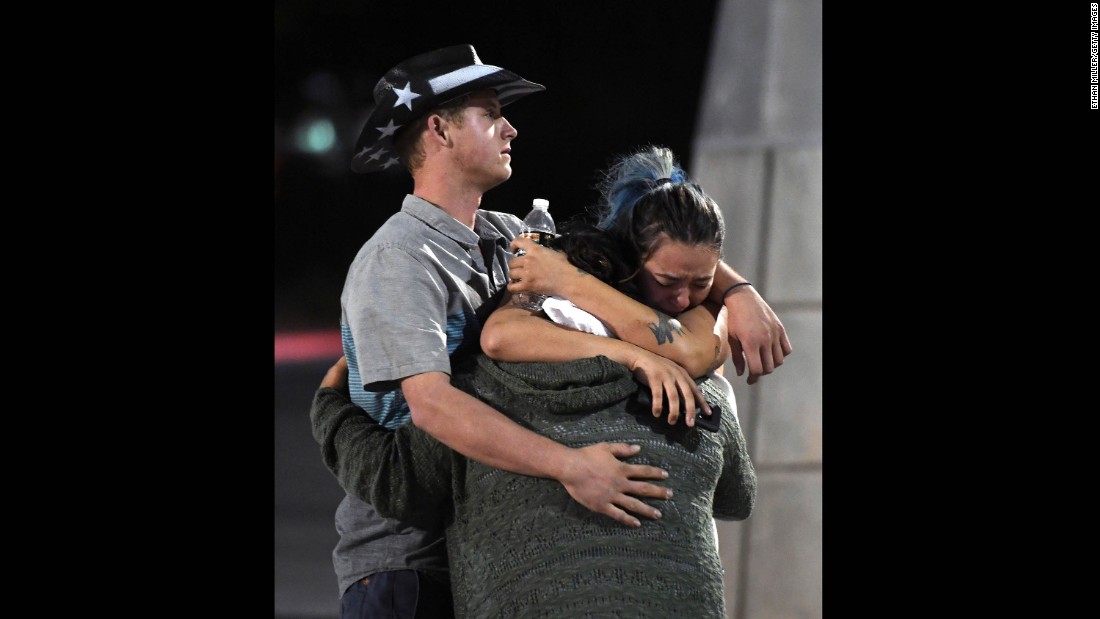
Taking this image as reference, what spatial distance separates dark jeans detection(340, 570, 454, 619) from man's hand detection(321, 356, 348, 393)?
37cm

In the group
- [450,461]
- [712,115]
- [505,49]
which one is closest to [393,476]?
[450,461]

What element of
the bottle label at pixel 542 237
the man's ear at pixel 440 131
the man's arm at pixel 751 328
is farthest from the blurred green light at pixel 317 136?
the man's arm at pixel 751 328

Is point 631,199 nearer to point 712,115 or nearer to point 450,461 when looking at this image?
point 450,461

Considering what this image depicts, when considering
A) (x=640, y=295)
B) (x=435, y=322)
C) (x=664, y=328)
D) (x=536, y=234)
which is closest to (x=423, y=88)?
(x=536, y=234)

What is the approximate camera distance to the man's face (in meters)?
2.44

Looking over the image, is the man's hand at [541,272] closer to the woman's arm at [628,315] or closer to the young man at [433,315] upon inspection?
the woman's arm at [628,315]

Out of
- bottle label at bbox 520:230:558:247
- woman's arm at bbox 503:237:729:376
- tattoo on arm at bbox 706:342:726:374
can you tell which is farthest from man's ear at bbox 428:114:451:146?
A: tattoo on arm at bbox 706:342:726:374

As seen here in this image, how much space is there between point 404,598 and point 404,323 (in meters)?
0.52

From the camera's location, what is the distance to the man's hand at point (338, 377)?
230 centimetres

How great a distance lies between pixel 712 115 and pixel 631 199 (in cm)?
140

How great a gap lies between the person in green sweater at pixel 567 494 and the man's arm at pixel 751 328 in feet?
0.29

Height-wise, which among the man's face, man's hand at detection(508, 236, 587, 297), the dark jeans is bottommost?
the dark jeans

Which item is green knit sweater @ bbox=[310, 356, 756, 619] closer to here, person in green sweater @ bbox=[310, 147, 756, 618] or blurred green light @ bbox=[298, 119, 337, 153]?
person in green sweater @ bbox=[310, 147, 756, 618]

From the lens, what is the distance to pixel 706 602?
180 cm
